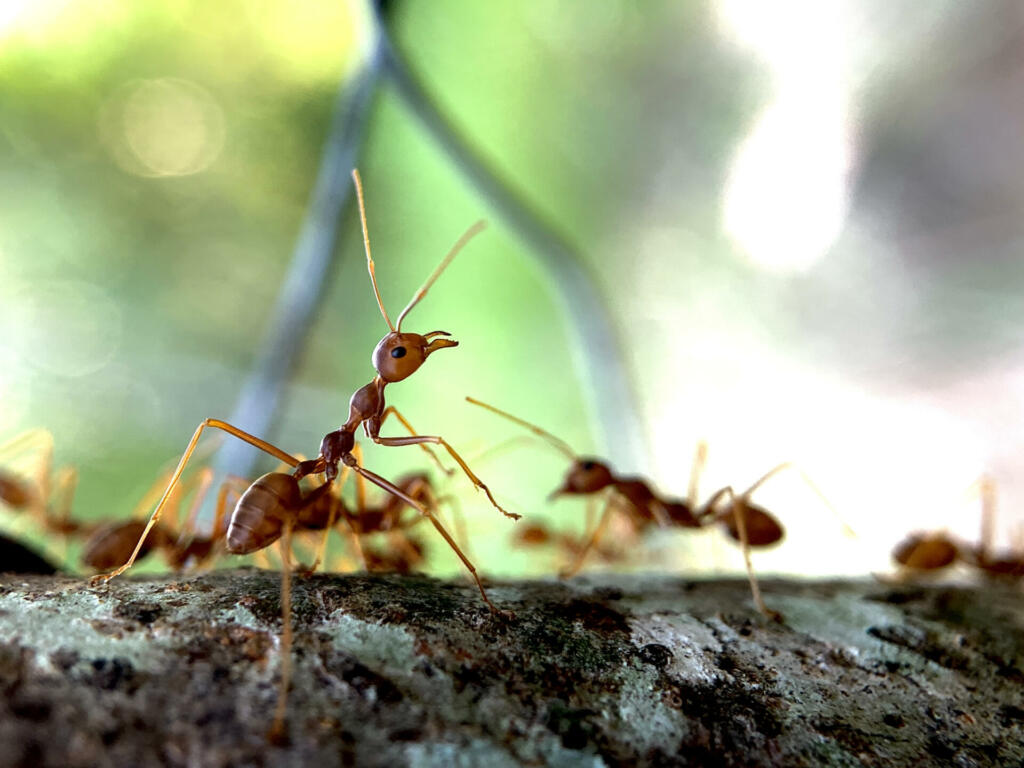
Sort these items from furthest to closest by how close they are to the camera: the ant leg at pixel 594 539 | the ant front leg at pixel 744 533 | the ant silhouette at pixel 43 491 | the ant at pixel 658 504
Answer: the ant silhouette at pixel 43 491 → the ant at pixel 658 504 → the ant leg at pixel 594 539 → the ant front leg at pixel 744 533

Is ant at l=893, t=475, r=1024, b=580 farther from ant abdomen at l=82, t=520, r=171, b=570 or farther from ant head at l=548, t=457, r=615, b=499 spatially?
ant abdomen at l=82, t=520, r=171, b=570

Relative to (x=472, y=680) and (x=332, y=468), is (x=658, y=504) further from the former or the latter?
(x=472, y=680)

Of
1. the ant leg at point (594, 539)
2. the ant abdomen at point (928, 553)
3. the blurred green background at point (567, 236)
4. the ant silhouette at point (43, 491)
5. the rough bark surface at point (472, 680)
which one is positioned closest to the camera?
the rough bark surface at point (472, 680)

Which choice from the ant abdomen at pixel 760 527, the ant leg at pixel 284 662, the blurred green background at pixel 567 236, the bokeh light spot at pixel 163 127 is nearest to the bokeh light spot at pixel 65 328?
the blurred green background at pixel 567 236

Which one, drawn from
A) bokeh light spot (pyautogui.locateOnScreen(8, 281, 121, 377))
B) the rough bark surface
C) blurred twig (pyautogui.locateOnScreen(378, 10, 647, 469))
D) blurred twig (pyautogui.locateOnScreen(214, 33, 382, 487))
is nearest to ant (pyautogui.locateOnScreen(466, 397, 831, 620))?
the rough bark surface

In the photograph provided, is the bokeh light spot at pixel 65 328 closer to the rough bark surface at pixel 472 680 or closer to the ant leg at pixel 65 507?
the ant leg at pixel 65 507

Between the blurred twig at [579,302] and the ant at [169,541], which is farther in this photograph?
the blurred twig at [579,302]
